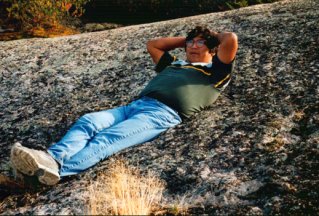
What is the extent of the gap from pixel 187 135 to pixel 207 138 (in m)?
0.29

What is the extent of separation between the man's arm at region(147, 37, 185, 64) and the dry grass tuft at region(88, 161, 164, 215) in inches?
100

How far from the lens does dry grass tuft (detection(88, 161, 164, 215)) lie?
3.45m

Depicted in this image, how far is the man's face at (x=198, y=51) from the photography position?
19.0 ft

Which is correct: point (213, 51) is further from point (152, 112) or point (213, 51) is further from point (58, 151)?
point (58, 151)

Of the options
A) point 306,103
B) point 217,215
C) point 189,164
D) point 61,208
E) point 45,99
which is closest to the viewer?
point 217,215

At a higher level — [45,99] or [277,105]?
[277,105]

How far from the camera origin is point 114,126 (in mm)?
4879

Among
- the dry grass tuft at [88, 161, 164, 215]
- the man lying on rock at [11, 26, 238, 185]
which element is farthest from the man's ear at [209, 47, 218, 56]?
the dry grass tuft at [88, 161, 164, 215]

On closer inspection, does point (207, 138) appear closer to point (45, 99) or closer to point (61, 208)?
point (61, 208)

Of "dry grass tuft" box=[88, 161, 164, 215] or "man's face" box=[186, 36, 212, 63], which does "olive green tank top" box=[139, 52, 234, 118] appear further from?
"dry grass tuft" box=[88, 161, 164, 215]

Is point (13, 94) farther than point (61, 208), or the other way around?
point (13, 94)

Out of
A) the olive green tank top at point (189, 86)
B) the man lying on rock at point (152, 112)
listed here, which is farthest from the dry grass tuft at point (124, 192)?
the olive green tank top at point (189, 86)

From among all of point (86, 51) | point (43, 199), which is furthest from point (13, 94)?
point (43, 199)

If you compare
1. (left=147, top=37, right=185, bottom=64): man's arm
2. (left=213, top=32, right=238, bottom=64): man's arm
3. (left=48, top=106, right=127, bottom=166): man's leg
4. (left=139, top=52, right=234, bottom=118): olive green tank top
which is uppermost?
(left=213, top=32, right=238, bottom=64): man's arm
